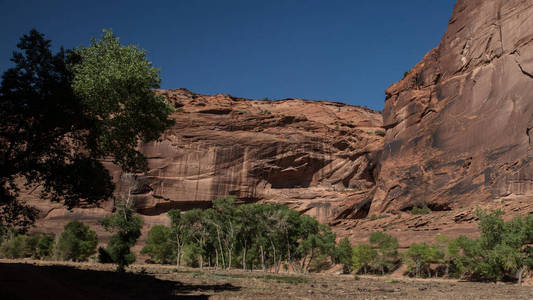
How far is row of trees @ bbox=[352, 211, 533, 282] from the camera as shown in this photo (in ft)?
104

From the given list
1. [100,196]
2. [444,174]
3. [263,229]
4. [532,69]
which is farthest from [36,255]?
[532,69]

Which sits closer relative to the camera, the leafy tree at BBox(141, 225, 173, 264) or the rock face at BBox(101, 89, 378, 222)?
the leafy tree at BBox(141, 225, 173, 264)

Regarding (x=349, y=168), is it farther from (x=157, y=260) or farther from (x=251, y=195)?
(x=157, y=260)

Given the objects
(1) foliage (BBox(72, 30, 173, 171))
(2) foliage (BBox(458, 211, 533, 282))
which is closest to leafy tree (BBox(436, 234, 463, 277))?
(2) foliage (BBox(458, 211, 533, 282))

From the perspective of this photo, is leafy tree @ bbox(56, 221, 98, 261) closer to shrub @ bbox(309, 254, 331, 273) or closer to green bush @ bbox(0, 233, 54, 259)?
green bush @ bbox(0, 233, 54, 259)

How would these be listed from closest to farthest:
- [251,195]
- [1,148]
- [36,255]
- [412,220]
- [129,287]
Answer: [1,148], [129,287], [412,220], [36,255], [251,195]

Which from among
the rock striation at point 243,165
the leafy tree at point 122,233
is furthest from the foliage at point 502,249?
the rock striation at point 243,165

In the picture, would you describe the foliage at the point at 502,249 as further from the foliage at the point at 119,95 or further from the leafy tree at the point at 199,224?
the leafy tree at the point at 199,224

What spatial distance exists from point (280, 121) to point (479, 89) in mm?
46066

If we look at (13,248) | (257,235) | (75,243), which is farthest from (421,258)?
(13,248)

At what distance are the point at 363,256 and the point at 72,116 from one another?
42.2 metres

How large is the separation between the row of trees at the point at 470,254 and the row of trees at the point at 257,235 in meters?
4.37

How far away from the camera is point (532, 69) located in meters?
50.5

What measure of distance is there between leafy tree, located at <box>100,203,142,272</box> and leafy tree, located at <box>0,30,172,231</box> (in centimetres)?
620
